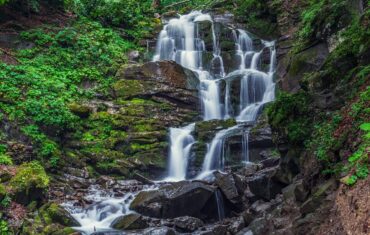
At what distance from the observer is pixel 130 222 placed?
1096 cm

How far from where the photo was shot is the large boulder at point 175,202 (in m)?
11.5

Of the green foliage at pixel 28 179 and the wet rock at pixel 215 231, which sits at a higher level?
the green foliage at pixel 28 179

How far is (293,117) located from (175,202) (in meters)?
4.45

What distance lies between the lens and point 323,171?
285 inches

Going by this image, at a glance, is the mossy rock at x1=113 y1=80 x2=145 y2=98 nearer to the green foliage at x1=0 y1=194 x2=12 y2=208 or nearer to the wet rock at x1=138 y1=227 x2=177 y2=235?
the green foliage at x1=0 y1=194 x2=12 y2=208

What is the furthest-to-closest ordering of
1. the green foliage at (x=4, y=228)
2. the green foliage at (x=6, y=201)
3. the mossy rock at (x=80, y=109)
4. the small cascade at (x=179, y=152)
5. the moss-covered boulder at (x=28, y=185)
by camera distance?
the mossy rock at (x=80, y=109), the small cascade at (x=179, y=152), the moss-covered boulder at (x=28, y=185), the green foliage at (x=6, y=201), the green foliage at (x=4, y=228)

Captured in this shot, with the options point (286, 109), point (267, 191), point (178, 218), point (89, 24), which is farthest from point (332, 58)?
point (89, 24)

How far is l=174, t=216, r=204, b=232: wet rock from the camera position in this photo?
10898 mm

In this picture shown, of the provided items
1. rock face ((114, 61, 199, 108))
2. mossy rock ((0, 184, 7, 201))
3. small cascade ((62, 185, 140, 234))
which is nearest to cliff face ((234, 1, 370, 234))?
small cascade ((62, 185, 140, 234))

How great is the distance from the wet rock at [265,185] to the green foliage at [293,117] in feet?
5.23

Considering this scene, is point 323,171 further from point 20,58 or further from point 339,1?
point 20,58

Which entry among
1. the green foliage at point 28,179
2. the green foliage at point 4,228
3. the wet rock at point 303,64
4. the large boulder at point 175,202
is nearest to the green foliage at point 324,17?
the wet rock at point 303,64

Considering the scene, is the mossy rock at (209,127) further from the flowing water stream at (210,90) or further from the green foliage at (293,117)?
the green foliage at (293,117)

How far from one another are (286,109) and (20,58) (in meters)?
13.6
